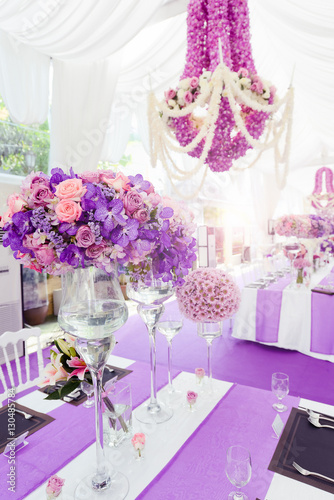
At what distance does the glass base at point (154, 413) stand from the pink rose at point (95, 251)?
0.70m

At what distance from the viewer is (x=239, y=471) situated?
0.78m

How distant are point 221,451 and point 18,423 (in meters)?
0.72

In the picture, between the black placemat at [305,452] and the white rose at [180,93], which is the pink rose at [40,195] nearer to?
the black placemat at [305,452]

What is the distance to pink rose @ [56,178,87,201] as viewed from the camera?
2.55 feet

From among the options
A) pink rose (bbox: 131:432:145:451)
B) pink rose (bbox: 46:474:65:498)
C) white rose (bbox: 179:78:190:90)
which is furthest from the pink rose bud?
white rose (bbox: 179:78:190:90)

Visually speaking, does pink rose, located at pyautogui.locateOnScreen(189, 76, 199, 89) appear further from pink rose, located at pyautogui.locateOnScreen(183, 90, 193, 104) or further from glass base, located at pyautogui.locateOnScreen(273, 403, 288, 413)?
glass base, located at pyautogui.locateOnScreen(273, 403, 288, 413)

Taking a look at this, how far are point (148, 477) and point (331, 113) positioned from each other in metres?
5.71

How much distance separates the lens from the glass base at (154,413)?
1.14 meters

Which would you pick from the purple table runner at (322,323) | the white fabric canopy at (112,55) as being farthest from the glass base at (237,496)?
the purple table runner at (322,323)

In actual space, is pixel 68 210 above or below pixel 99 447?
above

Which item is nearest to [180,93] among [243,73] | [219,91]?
[219,91]

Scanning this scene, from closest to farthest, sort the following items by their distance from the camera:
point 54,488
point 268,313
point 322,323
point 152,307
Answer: point 54,488 < point 152,307 < point 322,323 < point 268,313

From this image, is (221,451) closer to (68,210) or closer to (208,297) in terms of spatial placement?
(208,297)

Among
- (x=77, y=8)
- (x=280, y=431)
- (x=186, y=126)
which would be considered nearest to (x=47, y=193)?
(x=280, y=431)
